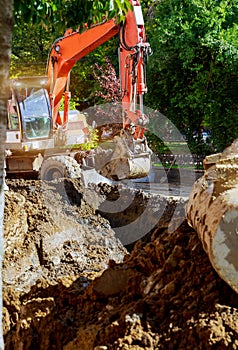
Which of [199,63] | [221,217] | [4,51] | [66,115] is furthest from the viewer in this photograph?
[199,63]

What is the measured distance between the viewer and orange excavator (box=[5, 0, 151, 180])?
9.26 metres

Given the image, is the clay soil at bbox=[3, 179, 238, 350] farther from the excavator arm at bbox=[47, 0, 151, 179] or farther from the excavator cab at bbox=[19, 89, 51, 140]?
the excavator cab at bbox=[19, 89, 51, 140]

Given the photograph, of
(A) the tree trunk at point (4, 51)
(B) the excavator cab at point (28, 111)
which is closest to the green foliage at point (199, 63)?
(B) the excavator cab at point (28, 111)

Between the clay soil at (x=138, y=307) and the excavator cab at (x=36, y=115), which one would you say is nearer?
the clay soil at (x=138, y=307)

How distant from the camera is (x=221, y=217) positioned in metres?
3.22

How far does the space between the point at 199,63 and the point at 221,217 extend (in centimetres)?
1206

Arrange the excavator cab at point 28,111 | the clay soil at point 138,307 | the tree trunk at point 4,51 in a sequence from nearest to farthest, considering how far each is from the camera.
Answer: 1. the tree trunk at point 4,51
2. the clay soil at point 138,307
3. the excavator cab at point 28,111

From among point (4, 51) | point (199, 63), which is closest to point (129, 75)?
point (199, 63)

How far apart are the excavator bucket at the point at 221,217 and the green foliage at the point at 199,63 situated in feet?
34.9

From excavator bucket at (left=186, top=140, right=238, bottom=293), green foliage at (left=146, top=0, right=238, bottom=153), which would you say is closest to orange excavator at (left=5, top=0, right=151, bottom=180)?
green foliage at (left=146, top=0, right=238, bottom=153)

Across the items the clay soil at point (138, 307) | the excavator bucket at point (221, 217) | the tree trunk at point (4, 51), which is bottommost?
the clay soil at point (138, 307)

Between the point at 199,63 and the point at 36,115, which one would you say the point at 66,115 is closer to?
the point at 36,115

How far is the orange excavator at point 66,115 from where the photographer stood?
9258 millimetres

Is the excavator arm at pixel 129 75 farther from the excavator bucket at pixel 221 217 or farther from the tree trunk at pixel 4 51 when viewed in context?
the tree trunk at pixel 4 51
